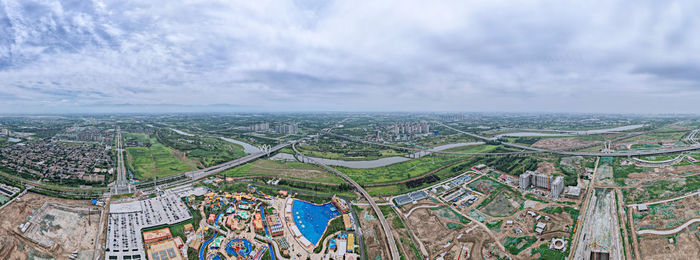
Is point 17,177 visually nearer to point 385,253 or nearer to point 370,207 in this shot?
point 370,207

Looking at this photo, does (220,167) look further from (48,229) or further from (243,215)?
(243,215)

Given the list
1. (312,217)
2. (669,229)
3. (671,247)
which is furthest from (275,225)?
(669,229)

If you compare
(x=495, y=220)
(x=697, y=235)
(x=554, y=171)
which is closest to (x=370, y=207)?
(x=495, y=220)

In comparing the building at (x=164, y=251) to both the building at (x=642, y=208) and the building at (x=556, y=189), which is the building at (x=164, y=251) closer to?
the building at (x=556, y=189)

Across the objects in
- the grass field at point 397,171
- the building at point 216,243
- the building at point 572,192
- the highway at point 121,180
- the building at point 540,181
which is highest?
the building at point 540,181

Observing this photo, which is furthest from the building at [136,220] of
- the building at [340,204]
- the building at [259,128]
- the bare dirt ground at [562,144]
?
the building at [259,128]

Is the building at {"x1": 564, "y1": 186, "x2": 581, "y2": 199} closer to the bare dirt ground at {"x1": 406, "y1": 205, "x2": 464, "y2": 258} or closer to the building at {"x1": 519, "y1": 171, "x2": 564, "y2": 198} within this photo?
the building at {"x1": 519, "y1": 171, "x2": 564, "y2": 198}
